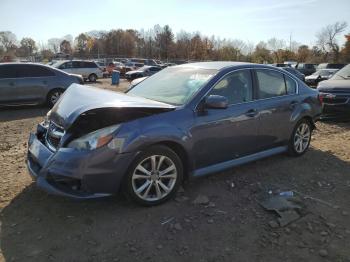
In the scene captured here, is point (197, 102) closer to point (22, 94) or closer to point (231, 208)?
point (231, 208)

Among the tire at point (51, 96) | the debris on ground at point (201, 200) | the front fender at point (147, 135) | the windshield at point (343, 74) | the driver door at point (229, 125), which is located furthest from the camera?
the tire at point (51, 96)

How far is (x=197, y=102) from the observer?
4539mm

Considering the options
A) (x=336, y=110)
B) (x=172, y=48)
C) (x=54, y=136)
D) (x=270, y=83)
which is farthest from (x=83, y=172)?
(x=172, y=48)

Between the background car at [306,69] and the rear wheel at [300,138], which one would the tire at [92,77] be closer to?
the background car at [306,69]

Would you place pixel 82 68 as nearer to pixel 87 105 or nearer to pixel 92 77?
pixel 92 77

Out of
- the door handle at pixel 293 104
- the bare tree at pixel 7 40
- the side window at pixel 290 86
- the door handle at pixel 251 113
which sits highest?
the bare tree at pixel 7 40

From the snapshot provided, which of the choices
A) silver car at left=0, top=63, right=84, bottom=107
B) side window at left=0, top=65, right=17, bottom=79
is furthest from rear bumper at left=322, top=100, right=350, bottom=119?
side window at left=0, top=65, right=17, bottom=79

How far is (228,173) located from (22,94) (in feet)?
27.6

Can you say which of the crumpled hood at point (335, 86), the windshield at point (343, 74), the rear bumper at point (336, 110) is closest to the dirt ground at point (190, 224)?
the rear bumper at point (336, 110)

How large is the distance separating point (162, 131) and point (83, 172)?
0.94 meters

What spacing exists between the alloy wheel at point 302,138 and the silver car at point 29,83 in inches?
327

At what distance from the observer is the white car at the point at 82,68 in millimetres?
26875

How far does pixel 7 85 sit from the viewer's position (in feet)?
37.3

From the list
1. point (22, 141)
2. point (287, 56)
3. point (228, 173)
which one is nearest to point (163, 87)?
point (228, 173)
